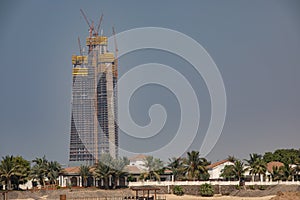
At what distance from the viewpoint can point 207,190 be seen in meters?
73.2

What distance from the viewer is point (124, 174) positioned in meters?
82.1

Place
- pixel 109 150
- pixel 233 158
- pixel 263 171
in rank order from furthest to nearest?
pixel 109 150
pixel 233 158
pixel 263 171

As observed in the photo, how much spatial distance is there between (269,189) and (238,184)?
4508mm

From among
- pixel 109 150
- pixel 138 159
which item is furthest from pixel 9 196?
pixel 109 150

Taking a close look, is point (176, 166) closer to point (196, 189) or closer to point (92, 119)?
point (196, 189)

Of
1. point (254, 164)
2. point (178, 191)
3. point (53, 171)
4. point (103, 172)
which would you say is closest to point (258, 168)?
point (254, 164)

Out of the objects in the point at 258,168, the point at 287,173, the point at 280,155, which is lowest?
the point at 287,173

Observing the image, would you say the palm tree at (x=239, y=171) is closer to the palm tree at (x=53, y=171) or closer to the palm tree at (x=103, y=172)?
the palm tree at (x=103, y=172)

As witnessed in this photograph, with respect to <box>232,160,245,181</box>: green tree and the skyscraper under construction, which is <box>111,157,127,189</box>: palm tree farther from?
the skyscraper under construction

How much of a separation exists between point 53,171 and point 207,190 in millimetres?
25430

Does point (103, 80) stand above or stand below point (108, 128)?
above

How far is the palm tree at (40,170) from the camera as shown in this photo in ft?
275

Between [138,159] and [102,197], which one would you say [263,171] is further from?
[138,159]

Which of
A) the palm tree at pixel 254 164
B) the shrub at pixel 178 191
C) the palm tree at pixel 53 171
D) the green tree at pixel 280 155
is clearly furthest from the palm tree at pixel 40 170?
the green tree at pixel 280 155
